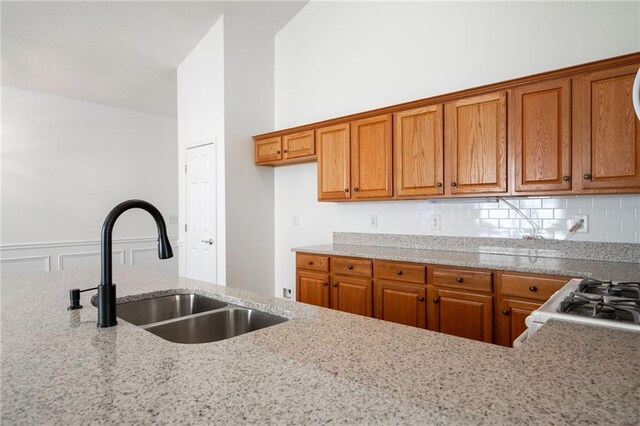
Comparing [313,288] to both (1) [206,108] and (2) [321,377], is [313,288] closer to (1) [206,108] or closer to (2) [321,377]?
(1) [206,108]

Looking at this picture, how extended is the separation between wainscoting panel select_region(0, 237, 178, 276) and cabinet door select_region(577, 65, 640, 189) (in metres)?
4.42

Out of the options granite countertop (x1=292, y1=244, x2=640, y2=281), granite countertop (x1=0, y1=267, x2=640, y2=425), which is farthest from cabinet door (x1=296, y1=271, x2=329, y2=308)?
granite countertop (x1=0, y1=267, x2=640, y2=425)

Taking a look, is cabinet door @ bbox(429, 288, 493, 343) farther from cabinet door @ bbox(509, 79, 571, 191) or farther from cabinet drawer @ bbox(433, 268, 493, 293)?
cabinet door @ bbox(509, 79, 571, 191)

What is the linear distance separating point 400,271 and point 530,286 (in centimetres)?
88

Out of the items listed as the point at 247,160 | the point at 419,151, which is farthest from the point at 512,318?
the point at 247,160

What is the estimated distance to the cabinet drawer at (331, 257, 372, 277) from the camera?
10.0 feet

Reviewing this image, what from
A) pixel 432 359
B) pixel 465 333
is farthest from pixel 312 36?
pixel 432 359

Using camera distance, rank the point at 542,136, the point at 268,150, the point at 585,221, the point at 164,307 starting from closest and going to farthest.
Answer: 1. the point at 164,307
2. the point at 542,136
3. the point at 585,221
4. the point at 268,150

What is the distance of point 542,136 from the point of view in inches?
98.1

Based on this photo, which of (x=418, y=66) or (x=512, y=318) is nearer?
(x=512, y=318)

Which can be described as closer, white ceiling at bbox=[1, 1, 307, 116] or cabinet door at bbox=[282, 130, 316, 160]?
white ceiling at bbox=[1, 1, 307, 116]

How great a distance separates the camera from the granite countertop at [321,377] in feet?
2.01

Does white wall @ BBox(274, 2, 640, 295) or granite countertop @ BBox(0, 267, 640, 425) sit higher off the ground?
white wall @ BBox(274, 2, 640, 295)

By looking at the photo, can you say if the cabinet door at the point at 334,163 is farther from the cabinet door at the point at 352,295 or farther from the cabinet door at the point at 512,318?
the cabinet door at the point at 512,318
